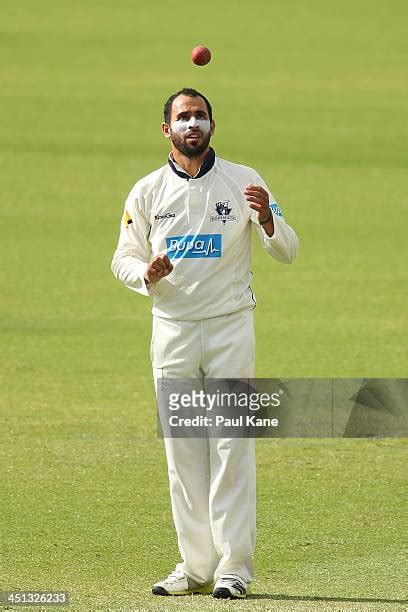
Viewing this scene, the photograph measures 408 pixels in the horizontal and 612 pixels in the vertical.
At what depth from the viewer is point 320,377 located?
10.1m

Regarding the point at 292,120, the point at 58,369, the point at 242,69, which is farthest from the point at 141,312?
the point at 242,69

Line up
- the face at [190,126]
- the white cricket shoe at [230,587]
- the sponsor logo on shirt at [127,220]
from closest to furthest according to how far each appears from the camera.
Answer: the white cricket shoe at [230,587]
the face at [190,126]
the sponsor logo on shirt at [127,220]

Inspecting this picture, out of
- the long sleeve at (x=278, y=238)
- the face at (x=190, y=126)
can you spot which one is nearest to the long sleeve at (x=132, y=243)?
the face at (x=190, y=126)

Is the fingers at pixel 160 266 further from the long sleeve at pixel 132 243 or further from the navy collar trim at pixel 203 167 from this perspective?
the navy collar trim at pixel 203 167

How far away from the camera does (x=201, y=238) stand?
5523 mm

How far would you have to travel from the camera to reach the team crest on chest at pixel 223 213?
5535 millimetres

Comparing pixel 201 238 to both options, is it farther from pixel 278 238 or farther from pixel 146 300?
pixel 146 300

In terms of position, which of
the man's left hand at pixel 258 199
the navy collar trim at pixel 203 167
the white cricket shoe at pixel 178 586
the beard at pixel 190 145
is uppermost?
the beard at pixel 190 145

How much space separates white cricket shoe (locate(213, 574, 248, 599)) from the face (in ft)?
5.30

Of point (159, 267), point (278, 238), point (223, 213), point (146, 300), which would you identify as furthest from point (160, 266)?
point (146, 300)

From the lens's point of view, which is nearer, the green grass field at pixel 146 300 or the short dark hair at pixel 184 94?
the short dark hair at pixel 184 94

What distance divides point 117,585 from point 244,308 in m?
1.20

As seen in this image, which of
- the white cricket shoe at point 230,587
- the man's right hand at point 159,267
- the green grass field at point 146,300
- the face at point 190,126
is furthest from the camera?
the green grass field at point 146,300

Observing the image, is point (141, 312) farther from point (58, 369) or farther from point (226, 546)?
point (226, 546)
